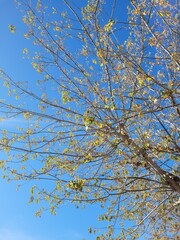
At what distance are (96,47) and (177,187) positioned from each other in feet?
13.0

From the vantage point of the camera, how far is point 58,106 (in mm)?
8445

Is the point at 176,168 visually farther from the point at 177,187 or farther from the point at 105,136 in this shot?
the point at 105,136

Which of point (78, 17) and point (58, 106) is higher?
point (78, 17)

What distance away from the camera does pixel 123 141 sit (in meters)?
7.98

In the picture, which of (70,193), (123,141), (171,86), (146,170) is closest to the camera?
(171,86)

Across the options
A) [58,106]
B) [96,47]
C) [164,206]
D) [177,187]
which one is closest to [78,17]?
[96,47]

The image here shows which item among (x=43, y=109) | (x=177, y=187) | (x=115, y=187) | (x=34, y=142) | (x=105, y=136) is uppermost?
(x=43, y=109)

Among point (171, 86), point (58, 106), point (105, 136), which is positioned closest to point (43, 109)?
point (58, 106)

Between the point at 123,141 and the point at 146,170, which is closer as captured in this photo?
the point at 123,141

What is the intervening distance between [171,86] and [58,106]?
9.51ft

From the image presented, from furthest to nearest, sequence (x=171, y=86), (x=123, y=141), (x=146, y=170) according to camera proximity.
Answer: (x=146, y=170) → (x=123, y=141) → (x=171, y=86)

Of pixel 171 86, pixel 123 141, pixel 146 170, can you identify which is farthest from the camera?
pixel 146 170

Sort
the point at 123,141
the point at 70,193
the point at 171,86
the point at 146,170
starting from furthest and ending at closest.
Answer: the point at 146,170 < the point at 70,193 < the point at 123,141 < the point at 171,86

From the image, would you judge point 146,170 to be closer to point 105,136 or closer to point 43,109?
point 105,136
